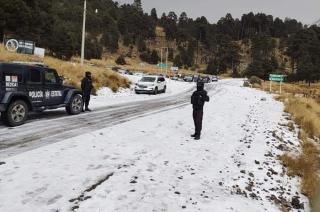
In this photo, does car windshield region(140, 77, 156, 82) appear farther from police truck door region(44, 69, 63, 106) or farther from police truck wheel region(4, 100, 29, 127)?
police truck wheel region(4, 100, 29, 127)

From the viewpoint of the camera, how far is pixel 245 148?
38.1ft

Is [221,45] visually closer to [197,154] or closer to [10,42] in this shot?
[10,42]

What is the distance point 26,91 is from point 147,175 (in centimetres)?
699

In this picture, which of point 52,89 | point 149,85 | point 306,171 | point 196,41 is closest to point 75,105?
point 52,89

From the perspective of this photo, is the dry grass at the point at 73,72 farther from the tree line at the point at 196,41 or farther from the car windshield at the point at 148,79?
the tree line at the point at 196,41

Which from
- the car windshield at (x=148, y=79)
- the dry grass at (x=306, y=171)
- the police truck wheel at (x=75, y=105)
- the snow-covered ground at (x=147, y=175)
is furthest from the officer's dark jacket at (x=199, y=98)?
the car windshield at (x=148, y=79)

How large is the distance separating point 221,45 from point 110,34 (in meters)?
45.5

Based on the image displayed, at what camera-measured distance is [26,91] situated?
13039 millimetres

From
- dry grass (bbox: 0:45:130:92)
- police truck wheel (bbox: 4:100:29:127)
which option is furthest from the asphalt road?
dry grass (bbox: 0:45:130:92)

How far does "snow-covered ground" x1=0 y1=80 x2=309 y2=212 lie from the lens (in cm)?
644

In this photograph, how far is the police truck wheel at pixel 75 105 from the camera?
51.7 feet

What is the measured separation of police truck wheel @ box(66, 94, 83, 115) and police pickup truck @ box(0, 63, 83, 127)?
0.11 metres

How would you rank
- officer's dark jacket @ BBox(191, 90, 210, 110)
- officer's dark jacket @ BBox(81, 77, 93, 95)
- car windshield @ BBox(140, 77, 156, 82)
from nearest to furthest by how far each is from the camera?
officer's dark jacket @ BBox(191, 90, 210, 110) → officer's dark jacket @ BBox(81, 77, 93, 95) → car windshield @ BBox(140, 77, 156, 82)

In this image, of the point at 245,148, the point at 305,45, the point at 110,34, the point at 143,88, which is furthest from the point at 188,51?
the point at 245,148
